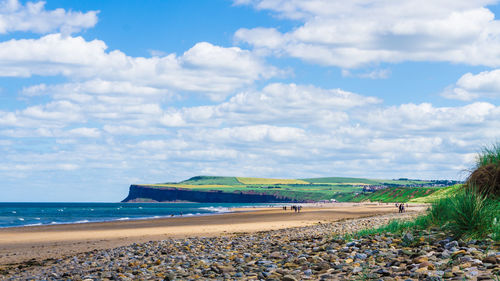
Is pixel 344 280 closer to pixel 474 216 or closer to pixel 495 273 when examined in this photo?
pixel 495 273

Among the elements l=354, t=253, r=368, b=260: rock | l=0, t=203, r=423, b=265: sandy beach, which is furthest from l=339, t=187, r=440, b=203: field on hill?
l=354, t=253, r=368, b=260: rock

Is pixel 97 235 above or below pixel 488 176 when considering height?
below

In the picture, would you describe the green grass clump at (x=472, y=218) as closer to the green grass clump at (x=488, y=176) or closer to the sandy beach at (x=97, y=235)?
the green grass clump at (x=488, y=176)

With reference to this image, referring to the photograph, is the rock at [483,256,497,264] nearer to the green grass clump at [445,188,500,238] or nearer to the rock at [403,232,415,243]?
the green grass clump at [445,188,500,238]

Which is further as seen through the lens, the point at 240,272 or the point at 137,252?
the point at 137,252

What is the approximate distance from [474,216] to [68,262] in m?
17.8

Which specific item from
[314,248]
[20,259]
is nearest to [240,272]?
[314,248]

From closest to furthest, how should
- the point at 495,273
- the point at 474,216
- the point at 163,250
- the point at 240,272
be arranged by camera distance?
the point at 495,273 → the point at 240,272 → the point at 474,216 → the point at 163,250

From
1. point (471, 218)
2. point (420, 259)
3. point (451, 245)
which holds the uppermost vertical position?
point (471, 218)

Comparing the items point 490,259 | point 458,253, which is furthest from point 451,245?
point 490,259

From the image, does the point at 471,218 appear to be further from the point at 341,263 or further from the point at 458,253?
the point at 341,263

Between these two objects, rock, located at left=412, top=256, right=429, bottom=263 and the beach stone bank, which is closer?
the beach stone bank

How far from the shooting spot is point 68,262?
22.8 meters

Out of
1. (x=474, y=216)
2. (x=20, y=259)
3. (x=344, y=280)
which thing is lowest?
(x=20, y=259)
